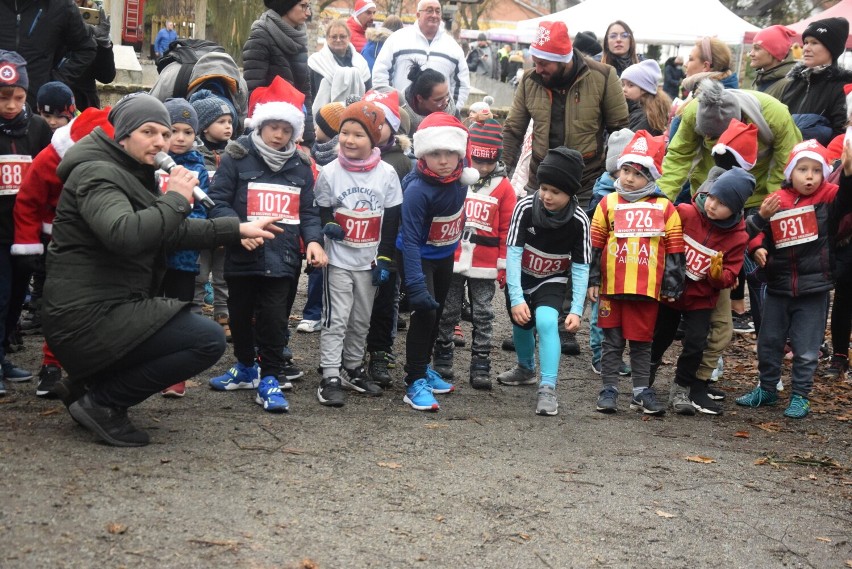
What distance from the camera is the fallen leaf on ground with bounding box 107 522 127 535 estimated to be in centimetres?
432

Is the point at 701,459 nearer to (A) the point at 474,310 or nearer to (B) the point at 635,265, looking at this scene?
(B) the point at 635,265

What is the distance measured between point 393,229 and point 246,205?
3.29 feet

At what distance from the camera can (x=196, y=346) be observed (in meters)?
5.50

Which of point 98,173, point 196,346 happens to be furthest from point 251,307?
point 98,173

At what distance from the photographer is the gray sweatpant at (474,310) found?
7.74 metres

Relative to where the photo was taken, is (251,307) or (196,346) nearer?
(196,346)

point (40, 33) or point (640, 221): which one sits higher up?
point (40, 33)

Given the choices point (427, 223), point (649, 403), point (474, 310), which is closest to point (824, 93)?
point (649, 403)

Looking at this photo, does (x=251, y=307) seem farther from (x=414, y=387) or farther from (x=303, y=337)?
(x=303, y=337)

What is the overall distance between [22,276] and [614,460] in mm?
3733

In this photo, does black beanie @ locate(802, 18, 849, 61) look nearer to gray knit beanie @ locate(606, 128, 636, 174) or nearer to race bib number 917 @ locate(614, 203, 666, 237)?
gray knit beanie @ locate(606, 128, 636, 174)

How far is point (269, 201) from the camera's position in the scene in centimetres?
656

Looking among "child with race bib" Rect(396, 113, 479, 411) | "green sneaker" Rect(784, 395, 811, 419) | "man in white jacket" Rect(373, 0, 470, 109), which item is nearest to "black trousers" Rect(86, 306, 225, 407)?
"child with race bib" Rect(396, 113, 479, 411)

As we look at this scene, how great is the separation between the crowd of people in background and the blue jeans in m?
0.02
